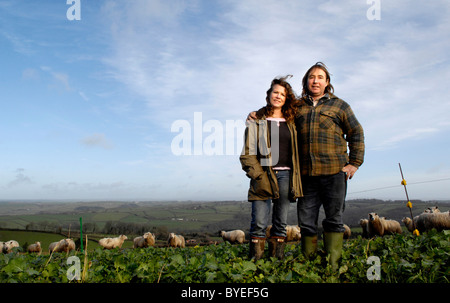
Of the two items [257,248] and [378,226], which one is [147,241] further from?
[257,248]

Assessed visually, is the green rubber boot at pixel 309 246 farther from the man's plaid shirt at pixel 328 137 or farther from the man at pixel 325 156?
the man's plaid shirt at pixel 328 137

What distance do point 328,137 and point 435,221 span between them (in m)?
14.3

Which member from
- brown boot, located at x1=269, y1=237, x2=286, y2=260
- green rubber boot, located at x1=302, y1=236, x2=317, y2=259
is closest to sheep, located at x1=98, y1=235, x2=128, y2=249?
brown boot, located at x1=269, y1=237, x2=286, y2=260

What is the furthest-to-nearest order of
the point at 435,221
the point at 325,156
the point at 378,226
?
1. the point at 378,226
2. the point at 435,221
3. the point at 325,156

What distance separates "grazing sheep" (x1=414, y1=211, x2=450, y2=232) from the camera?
49.2ft

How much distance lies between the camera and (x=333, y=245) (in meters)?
5.18

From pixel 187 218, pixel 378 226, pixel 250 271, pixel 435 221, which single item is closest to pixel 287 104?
pixel 250 271

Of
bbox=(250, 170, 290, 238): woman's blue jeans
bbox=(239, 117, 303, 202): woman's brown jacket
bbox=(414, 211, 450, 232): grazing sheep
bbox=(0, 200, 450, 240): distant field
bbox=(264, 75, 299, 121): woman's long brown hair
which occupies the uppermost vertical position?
bbox=(264, 75, 299, 121): woman's long brown hair

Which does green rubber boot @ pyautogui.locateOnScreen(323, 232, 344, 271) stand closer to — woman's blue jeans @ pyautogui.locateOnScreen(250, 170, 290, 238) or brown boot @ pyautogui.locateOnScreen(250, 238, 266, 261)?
woman's blue jeans @ pyautogui.locateOnScreen(250, 170, 290, 238)

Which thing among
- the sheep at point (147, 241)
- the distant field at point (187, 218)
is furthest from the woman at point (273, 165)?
→ the sheep at point (147, 241)

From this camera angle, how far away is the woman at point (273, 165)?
203 inches

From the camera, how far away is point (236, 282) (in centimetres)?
396

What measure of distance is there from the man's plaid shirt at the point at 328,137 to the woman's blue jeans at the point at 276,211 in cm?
46

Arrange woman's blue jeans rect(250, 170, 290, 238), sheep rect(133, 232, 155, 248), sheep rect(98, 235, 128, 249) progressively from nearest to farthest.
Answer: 1. woman's blue jeans rect(250, 170, 290, 238)
2. sheep rect(133, 232, 155, 248)
3. sheep rect(98, 235, 128, 249)
